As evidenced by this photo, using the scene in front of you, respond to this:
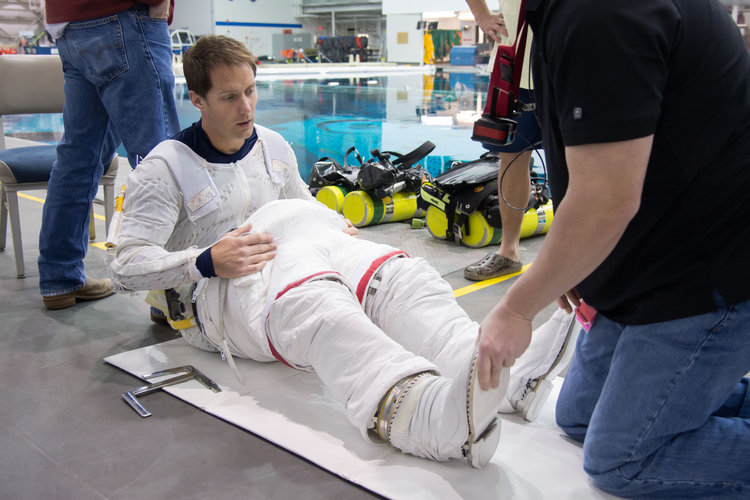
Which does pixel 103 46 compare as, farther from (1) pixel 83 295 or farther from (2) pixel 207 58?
(1) pixel 83 295

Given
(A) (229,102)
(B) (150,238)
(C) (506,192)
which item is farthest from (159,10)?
(C) (506,192)

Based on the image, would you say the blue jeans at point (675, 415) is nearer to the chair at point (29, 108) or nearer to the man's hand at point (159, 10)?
the man's hand at point (159, 10)

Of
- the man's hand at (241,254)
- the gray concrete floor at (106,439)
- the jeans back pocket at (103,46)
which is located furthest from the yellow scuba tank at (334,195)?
the man's hand at (241,254)

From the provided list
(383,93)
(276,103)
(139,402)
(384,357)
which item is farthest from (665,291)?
(383,93)

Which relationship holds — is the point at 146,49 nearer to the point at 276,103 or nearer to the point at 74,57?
the point at 74,57

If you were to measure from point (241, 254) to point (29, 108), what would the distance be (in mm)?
2704

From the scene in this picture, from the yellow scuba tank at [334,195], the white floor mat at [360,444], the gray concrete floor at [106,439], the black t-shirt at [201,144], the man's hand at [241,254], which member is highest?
the black t-shirt at [201,144]

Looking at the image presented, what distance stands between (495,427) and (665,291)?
524 mm

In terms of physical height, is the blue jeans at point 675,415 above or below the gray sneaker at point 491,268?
above

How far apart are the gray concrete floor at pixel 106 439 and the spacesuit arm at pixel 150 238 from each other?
39 cm

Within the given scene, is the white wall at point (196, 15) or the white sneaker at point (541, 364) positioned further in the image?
the white wall at point (196, 15)

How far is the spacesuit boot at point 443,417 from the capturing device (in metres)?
1.47

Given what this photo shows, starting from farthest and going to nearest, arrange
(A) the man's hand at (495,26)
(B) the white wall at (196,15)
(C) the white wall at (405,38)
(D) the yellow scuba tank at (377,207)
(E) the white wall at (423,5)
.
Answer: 1. (B) the white wall at (196,15)
2. (C) the white wall at (405,38)
3. (E) the white wall at (423,5)
4. (D) the yellow scuba tank at (377,207)
5. (A) the man's hand at (495,26)

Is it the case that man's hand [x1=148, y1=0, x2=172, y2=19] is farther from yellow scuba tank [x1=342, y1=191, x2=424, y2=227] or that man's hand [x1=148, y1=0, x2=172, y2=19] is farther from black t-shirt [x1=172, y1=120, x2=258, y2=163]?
yellow scuba tank [x1=342, y1=191, x2=424, y2=227]
